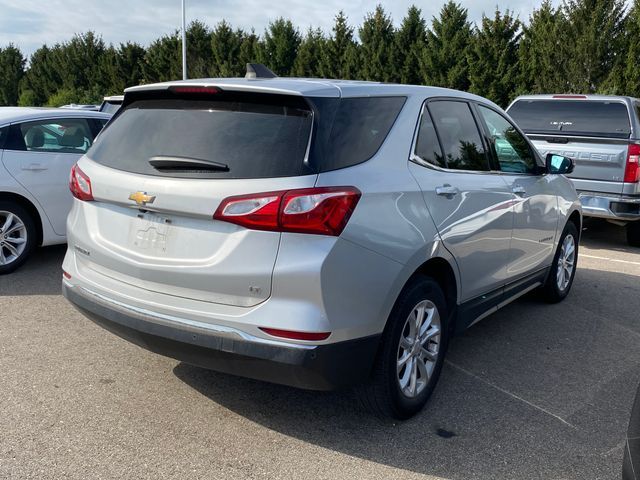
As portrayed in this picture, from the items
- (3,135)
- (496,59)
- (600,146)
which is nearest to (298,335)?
(3,135)

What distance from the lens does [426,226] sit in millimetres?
3338

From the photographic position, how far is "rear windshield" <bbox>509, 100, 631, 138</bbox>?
7.98 m

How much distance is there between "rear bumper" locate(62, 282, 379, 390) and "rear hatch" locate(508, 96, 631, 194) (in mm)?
5929

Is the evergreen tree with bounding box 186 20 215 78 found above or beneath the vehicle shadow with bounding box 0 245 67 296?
above

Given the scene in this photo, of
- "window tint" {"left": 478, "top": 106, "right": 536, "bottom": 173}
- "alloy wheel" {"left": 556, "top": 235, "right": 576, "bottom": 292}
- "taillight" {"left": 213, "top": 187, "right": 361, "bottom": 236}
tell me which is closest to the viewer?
"taillight" {"left": 213, "top": 187, "right": 361, "bottom": 236}

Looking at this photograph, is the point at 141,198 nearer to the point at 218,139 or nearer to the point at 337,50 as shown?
the point at 218,139

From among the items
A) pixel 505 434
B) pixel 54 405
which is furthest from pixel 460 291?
pixel 54 405

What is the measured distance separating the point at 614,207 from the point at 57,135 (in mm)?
6420

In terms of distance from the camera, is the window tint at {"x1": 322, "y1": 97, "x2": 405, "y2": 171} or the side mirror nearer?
the window tint at {"x1": 322, "y1": 97, "x2": 405, "y2": 171}

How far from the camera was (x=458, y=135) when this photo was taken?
13.1 ft

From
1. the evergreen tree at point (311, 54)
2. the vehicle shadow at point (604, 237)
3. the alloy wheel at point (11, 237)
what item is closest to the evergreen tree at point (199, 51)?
the evergreen tree at point (311, 54)

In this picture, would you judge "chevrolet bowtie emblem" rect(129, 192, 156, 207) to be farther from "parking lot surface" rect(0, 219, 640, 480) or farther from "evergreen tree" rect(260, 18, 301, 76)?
"evergreen tree" rect(260, 18, 301, 76)

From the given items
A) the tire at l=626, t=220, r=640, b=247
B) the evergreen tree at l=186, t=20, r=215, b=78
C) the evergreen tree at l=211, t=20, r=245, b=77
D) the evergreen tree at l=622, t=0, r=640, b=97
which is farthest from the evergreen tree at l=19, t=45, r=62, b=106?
the tire at l=626, t=220, r=640, b=247

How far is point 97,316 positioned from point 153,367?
31.1 inches
